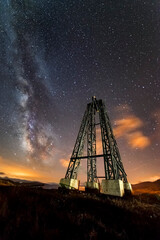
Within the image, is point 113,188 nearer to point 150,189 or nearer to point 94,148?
point 94,148

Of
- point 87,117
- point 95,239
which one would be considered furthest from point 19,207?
point 87,117

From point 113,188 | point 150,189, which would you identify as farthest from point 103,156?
point 150,189

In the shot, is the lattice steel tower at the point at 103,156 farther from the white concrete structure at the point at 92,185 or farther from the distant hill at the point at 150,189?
the distant hill at the point at 150,189

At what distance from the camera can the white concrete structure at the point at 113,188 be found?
9180 mm

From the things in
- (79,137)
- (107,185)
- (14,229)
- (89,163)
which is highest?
(79,137)

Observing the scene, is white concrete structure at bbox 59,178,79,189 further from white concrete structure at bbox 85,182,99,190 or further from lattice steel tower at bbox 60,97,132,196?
white concrete structure at bbox 85,182,99,190

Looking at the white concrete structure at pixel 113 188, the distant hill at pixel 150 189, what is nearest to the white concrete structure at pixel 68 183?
the white concrete structure at pixel 113 188

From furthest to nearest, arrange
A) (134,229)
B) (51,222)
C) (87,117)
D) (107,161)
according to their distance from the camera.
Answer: (87,117) → (107,161) → (134,229) → (51,222)

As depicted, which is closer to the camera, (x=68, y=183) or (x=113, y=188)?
(x=113, y=188)

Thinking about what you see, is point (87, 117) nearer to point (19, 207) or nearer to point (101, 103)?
point (101, 103)

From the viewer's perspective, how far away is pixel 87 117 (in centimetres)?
1686

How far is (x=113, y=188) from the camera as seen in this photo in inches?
373

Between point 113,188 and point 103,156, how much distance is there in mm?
3468

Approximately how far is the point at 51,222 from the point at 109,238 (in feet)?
4.64
